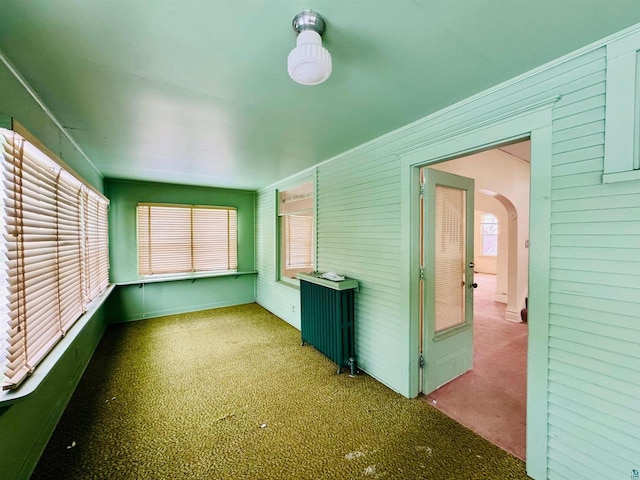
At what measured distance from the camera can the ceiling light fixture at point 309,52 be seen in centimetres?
112

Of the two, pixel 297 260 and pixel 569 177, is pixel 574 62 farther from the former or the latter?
pixel 297 260

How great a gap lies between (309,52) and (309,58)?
0.03m

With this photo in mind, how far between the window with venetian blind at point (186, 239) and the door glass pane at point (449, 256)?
4.21 meters

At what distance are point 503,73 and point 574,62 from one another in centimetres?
32

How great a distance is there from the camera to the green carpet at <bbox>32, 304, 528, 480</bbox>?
170cm

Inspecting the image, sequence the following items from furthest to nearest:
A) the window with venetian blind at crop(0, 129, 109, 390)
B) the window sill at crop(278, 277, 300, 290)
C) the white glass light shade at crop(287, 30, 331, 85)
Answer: the window sill at crop(278, 277, 300, 290), the window with venetian blind at crop(0, 129, 109, 390), the white glass light shade at crop(287, 30, 331, 85)

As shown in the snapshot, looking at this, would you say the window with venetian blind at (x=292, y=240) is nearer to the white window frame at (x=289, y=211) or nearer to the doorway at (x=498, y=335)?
the white window frame at (x=289, y=211)

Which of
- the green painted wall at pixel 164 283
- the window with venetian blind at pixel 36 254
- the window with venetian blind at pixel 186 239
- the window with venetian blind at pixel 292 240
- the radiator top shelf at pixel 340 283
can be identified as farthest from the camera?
the window with venetian blind at pixel 292 240

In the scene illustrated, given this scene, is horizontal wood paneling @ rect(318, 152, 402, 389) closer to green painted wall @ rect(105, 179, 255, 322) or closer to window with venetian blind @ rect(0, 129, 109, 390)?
window with venetian blind @ rect(0, 129, 109, 390)

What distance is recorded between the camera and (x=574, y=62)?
57.1 inches

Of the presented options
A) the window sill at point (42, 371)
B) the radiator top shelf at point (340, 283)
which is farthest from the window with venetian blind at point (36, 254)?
the radiator top shelf at point (340, 283)

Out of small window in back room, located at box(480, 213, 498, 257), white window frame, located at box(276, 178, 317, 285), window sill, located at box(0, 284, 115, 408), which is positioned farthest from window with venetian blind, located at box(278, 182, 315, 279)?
small window in back room, located at box(480, 213, 498, 257)

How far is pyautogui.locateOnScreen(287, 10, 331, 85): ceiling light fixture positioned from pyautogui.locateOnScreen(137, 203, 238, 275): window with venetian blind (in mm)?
4564

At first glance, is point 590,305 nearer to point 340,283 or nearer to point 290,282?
point 340,283
